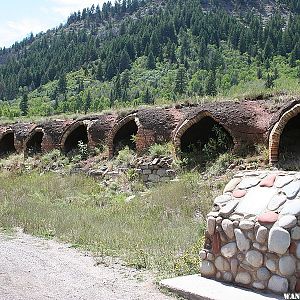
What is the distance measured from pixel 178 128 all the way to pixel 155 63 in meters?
64.7

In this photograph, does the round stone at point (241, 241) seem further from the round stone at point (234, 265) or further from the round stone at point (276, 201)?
the round stone at point (276, 201)

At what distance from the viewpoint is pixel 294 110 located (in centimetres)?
1302

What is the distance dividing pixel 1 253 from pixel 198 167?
8.27 m

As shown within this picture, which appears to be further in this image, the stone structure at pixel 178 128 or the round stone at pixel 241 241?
the stone structure at pixel 178 128

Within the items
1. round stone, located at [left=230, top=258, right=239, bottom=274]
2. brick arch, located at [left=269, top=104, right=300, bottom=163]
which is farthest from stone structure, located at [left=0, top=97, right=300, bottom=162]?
round stone, located at [left=230, top=258, right=239, bottom=274]

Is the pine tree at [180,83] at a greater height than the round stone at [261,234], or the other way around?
the pine tree at [180,83]

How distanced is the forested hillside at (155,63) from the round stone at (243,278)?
50.4 m

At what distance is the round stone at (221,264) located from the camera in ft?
16.9

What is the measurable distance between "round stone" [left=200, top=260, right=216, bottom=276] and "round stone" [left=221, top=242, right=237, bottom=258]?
11.6 inches

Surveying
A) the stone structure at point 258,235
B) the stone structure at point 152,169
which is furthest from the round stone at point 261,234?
the stone structure at point 152,169

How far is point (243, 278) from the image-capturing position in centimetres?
494

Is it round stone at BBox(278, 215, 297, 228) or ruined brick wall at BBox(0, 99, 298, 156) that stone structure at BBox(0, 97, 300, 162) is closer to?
ruined brick wall at BBox(0, 99, 298, 156)

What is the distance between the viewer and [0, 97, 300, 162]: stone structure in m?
13.8

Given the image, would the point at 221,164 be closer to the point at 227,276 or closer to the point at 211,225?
the point at 211,225
